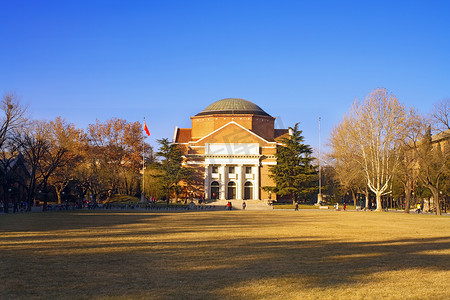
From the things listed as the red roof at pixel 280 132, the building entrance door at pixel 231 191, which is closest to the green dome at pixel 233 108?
the red roof at pixel 280 132

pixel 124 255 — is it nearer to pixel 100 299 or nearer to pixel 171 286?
pixel 171 286

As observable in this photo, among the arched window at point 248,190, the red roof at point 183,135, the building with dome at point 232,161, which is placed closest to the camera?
the building with dome at point 232,161

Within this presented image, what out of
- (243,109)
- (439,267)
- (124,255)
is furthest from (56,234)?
(243,109)

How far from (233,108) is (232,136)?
806 cm

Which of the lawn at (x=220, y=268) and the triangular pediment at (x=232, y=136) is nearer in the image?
the lawn at (x=220, y=268)

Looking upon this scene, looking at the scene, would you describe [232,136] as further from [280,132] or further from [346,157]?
[346,157]

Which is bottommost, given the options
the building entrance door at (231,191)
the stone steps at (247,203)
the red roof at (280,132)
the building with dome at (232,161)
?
the stone steps at (247,203)

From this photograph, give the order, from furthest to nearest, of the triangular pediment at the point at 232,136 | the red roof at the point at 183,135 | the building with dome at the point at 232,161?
the red roof at the point at 183,135
the triangular pediment at the point at 232,136
the building with dome at the point at 232,161

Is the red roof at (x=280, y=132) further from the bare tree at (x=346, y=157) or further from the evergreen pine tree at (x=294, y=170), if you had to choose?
the bare tree at (x=346, y=157)

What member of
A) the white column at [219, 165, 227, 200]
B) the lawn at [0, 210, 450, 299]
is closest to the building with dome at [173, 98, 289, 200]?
the white column at [219, 165, 227, 200]

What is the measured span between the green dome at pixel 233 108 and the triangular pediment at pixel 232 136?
6.08 m

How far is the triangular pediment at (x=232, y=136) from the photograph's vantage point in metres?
87.8

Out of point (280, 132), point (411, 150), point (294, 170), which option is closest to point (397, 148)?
point (411, 150)

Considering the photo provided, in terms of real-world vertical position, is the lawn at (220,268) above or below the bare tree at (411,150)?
below
